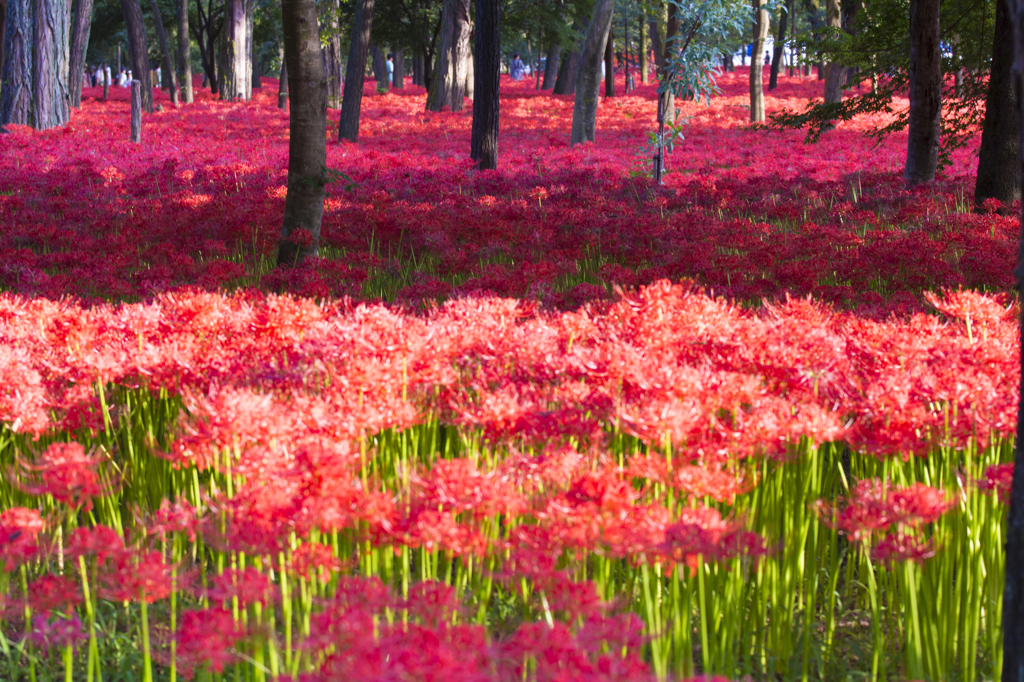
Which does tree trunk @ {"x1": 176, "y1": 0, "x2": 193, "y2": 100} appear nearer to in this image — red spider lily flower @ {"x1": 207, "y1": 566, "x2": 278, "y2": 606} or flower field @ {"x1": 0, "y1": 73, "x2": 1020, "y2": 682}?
flower field @ {"x1": 0, "y1": 73, "x2": 1020, "y2": 682}

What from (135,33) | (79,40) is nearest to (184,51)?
(79,40)

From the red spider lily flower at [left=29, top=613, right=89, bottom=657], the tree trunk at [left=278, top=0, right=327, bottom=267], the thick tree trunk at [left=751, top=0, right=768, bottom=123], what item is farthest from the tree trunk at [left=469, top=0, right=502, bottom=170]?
the red spider lily flower at [left=29, top=613, right=89, bottom=657]

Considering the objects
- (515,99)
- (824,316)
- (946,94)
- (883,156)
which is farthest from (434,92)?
(824,316)

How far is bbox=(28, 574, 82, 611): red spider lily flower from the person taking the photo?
1763 millimetres

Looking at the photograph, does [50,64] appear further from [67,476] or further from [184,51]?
[67,476]

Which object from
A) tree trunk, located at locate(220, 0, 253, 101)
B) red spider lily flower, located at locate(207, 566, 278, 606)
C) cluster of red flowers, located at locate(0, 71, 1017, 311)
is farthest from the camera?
tree trunk, located at locate(220, 0, 253, 101)

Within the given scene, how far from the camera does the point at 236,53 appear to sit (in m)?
27.1

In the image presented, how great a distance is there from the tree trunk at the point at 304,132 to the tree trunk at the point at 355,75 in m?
11.2

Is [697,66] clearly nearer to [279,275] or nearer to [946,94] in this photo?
[946,94]

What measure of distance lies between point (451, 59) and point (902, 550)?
78.0ft

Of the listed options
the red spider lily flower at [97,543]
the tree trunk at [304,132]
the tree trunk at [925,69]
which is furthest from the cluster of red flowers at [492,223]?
the red spider lily flower at [97,543]

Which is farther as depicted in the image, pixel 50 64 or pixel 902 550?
pixel 50 64

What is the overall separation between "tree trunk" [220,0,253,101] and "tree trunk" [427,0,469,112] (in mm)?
6727

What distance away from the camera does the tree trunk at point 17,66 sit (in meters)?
16.1
